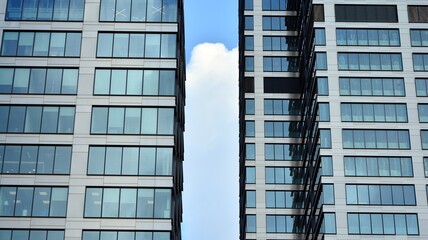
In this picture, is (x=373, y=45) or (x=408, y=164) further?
(x=373, y=45)

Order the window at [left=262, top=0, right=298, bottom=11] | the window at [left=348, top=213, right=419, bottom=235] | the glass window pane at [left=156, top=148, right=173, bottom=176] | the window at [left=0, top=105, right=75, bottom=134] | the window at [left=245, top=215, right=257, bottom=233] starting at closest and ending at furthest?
1. the glass window pane at [left=156, top=148, right=173, bottom=176]
2. the window at [left=0, top=105, right=75, bottom=134]
3. the window at [left=348, top=213, right=419, bottom=235]
4. the window at [left=245, top=215, right=257, bottom=233]
5. the window at [left=262, top=0, right=298, bottom=11]

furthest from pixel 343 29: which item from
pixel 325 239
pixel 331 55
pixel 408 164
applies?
pixel 325 239

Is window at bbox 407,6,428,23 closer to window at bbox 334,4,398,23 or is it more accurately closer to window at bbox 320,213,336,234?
window at bbox 334,4,398,23

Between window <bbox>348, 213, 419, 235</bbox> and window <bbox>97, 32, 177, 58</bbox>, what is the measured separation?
29.4 metres

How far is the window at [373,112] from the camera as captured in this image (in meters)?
94.2

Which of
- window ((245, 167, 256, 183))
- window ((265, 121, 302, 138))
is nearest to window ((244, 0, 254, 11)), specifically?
window ((265, 121, 302, 138))

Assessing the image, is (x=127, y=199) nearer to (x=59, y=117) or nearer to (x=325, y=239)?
(x=59, y=117)

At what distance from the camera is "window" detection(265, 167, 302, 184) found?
113688mm

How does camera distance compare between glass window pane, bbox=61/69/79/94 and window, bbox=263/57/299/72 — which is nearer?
glass window pane, bbox=61/69/79/94

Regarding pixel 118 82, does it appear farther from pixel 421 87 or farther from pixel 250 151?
pixel 250 151

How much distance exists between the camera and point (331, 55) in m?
97.4

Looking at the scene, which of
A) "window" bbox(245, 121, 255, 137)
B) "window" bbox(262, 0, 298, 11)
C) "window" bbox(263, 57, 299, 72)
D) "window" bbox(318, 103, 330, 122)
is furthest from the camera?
"window" bbox(262, 0, 298, 11)

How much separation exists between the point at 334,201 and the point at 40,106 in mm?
35192

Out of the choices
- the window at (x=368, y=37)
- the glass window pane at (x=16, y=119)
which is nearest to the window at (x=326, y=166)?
the window at (x=368, y=37)
